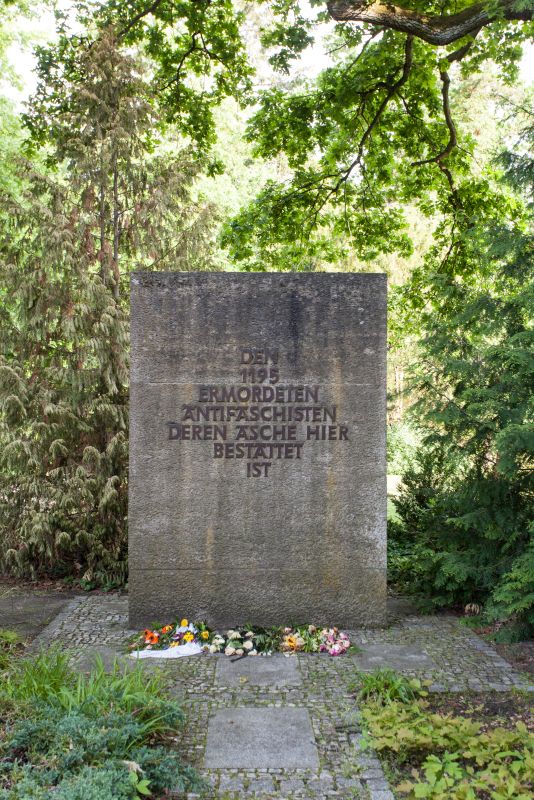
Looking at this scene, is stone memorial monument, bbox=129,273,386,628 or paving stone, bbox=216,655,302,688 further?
stone memorial monument, bbox=129,273,386,628

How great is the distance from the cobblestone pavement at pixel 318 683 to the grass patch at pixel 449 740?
0.12 m

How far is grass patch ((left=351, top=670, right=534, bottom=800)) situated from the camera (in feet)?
10.9

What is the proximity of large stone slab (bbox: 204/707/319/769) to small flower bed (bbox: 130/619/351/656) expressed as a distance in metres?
1.13

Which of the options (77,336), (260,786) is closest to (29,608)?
(77,336)

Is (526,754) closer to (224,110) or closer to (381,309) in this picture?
(381,309)

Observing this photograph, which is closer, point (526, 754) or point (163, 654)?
point (526, 754)

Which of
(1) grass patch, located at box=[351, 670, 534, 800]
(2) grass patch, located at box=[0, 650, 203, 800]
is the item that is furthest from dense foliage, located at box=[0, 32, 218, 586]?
(1) grass patch, located at box=[351, 670, 534, 800]

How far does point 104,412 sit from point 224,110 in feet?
58.6

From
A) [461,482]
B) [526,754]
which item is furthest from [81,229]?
[526,754]

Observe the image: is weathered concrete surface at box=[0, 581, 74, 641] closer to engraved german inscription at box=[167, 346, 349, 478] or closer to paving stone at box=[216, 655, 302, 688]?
paving stone at box=[216, 655, 302, 688]

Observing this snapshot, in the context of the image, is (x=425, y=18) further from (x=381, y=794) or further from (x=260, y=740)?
(x=381, y=794)

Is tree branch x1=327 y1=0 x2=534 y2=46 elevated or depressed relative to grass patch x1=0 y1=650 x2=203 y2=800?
elevated

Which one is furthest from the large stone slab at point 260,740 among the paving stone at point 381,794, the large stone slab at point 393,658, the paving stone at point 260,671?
the large stone slab at point 393,658

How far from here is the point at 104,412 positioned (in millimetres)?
7441
